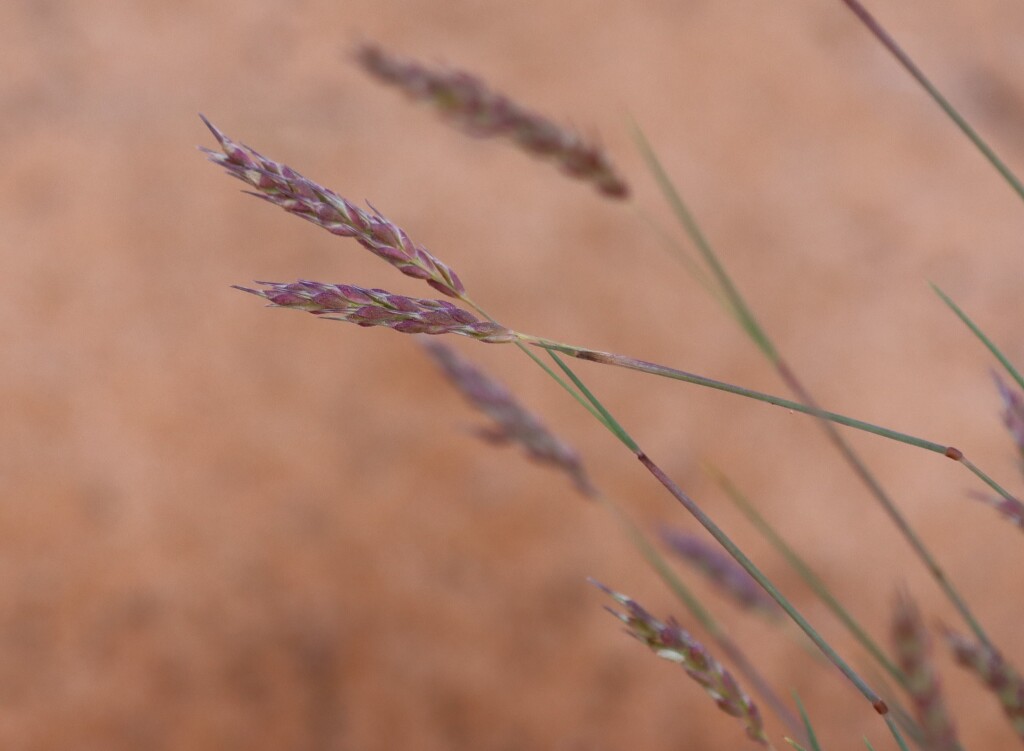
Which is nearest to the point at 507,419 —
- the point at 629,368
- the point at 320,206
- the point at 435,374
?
the point at 629,368

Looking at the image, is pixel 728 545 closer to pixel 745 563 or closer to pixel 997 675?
pixel 745 563

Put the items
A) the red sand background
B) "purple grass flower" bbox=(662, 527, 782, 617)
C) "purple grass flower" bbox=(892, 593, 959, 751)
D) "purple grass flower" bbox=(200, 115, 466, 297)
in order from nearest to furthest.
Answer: "purple grass flower" bbox=(200, 115, 466, 297), "purple grass flower" bbox=(892, 593, 959, 751), "purple grass flower" bbox=(662, 527, 782, 617), the red sand background

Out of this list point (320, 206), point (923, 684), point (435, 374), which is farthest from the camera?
point (435, 374)

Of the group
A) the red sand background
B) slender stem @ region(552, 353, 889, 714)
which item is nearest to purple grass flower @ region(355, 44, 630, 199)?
slender stem @ region(552, 353, 889, 714)

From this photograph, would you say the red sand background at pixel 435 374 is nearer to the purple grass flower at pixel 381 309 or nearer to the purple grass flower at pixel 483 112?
the purple grass flower at pixel 483 112

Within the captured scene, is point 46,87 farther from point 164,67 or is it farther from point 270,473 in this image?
point 270,473

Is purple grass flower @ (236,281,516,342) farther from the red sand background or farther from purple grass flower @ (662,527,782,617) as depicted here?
the red sand background

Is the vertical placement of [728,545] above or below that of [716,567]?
above

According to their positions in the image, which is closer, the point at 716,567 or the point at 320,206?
the point at 320,206
